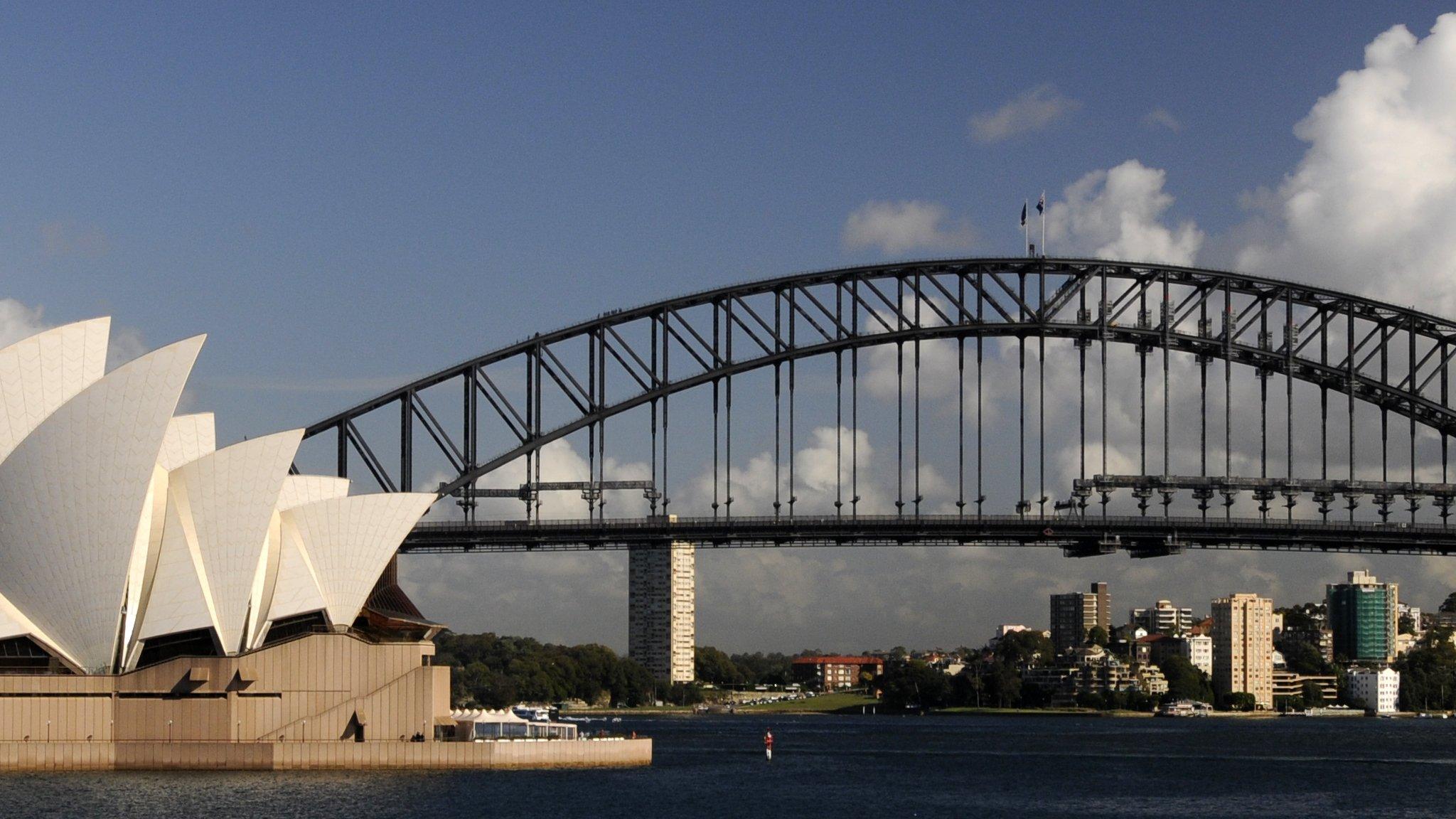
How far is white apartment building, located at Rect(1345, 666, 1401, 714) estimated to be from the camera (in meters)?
182

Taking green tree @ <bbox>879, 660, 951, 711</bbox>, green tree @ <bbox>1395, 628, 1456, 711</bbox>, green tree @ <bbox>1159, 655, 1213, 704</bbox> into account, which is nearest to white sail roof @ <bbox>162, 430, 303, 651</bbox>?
green tree @ <bbox>879, 660, 951, 711</bbox>

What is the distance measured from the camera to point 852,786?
5650cm

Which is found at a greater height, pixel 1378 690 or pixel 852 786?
pixel 852 786

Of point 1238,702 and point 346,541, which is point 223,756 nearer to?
point 346,541

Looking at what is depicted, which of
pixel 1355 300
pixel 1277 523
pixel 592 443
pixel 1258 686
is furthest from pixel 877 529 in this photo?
pixel 1258 686

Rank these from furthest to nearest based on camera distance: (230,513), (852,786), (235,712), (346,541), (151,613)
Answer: (852,786)
(346,541)
(230,513)
(151,613)
(235,712)

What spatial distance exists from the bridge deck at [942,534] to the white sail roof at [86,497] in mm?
21552

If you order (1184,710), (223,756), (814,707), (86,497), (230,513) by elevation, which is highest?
(86,497)

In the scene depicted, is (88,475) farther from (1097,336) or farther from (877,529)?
(1097,336)

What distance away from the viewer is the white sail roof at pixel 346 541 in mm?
55438

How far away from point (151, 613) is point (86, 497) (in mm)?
3649

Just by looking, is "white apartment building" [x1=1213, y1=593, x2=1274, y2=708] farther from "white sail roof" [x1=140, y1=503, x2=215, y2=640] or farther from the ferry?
"white sail roof" [x1=140, y1=503, x2=215, y2=640]

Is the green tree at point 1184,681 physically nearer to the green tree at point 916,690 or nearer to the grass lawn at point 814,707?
the green tree at point 916,690

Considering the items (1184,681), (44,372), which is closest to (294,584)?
(44,372)
